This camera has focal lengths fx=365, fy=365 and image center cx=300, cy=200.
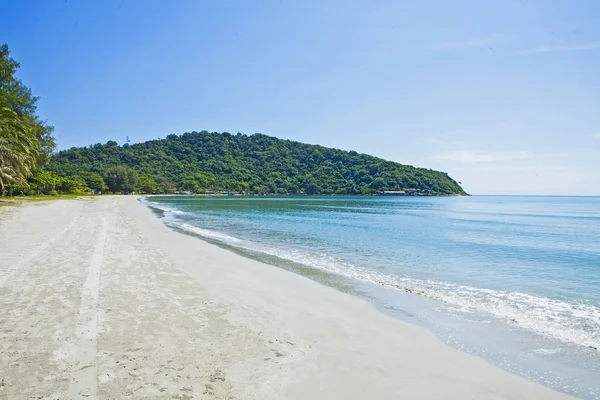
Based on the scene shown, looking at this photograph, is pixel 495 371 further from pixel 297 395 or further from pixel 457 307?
pixel 457 307

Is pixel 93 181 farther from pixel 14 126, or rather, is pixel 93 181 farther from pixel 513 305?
pixel 513 305

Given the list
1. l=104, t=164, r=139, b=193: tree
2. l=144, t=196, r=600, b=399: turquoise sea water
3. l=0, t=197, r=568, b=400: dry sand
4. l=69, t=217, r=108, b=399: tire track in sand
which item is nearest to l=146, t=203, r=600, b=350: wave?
l=144, t=196, r=600, b=399: turquoise sea water

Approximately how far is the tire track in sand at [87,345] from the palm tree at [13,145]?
34576mm

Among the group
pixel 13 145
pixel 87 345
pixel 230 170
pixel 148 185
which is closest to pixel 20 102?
pixel 13 145

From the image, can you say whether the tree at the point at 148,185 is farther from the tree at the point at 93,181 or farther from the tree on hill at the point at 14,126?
the tree on hill at the point at 14,126

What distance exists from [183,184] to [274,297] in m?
156

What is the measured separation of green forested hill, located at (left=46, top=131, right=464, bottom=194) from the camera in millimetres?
163125

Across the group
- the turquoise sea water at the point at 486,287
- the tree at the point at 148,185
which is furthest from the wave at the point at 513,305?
the tree at the point at 148,185

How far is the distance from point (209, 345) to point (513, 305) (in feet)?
24.4

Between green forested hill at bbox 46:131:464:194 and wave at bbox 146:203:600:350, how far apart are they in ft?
489

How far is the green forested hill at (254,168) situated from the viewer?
163 meters

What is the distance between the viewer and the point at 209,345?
5480mm

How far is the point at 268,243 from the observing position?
771 inches

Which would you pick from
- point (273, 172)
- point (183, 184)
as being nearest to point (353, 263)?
point (183, 184)
